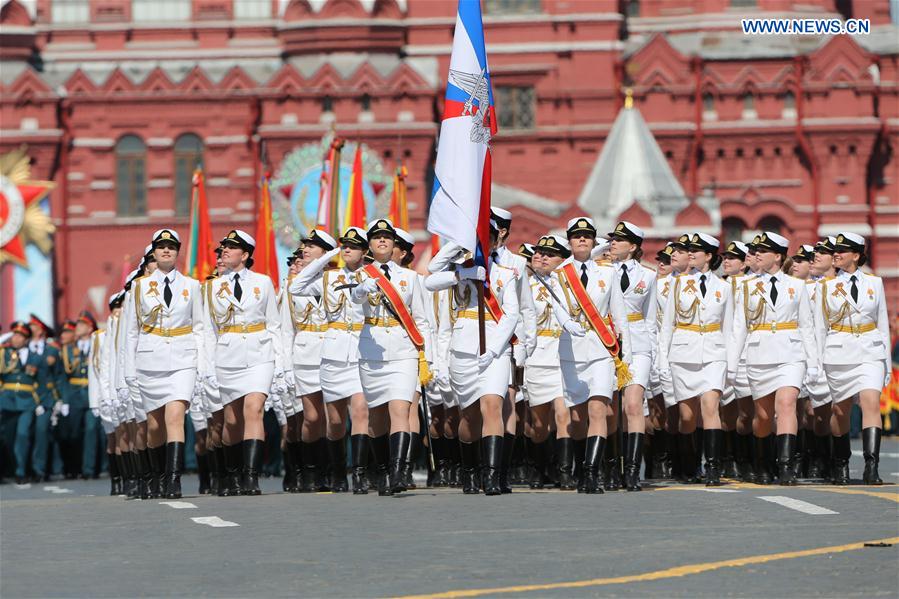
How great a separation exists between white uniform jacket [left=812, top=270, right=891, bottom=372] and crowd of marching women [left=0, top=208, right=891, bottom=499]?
16mm

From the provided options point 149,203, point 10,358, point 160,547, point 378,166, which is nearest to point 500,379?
point 160,547

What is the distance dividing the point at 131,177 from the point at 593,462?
35894 millimetres

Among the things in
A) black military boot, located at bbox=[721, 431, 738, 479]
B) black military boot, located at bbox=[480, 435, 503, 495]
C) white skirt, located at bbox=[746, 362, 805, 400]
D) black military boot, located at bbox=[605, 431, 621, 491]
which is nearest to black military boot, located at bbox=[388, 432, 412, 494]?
black military boot, located at bbox=[480, 435, 503, 495]

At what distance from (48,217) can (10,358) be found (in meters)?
24.0

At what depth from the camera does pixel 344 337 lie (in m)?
15.4

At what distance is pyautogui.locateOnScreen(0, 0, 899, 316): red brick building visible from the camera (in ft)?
159

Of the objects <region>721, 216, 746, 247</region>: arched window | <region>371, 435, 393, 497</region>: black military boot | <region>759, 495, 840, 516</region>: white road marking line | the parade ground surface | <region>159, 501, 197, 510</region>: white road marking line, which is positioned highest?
<region>721, 216, 746, 247</region>: arched window

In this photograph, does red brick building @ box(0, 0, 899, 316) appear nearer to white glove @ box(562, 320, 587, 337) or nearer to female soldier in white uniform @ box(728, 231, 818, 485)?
female soldier in white uniform @ box(728, 231, 818, 485)

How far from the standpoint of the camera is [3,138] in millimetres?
48375

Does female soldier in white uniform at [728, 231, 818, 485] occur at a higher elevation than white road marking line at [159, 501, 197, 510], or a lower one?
higher

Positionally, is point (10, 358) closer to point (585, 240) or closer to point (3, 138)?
point (585, 240)

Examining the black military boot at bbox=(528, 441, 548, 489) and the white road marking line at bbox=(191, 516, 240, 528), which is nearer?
the white road marking line at bbox=(191, 516, 240, 528)

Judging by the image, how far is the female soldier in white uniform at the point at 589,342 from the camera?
14.5 meters

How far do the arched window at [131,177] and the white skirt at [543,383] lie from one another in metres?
34.4
